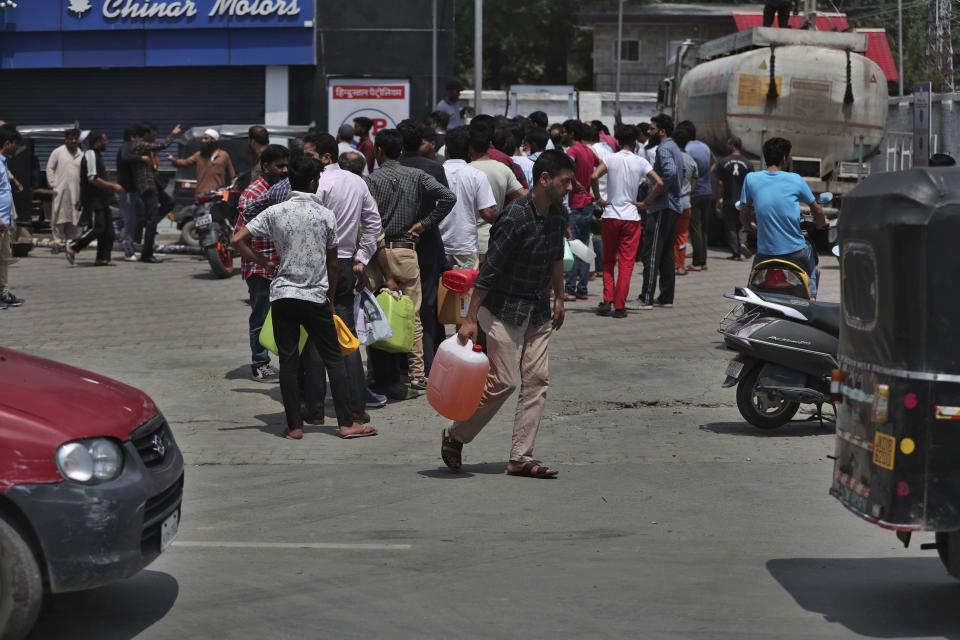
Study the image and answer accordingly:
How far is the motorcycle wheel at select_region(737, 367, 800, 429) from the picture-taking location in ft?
31.6

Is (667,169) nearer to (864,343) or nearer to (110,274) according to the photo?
(110,274)

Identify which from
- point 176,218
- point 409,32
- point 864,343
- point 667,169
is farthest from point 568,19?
point 864,343

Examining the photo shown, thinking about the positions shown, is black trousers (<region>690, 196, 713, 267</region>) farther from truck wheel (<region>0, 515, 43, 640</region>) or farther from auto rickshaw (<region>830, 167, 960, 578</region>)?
truck wheel (<region>0, 515, 43, 640</region>)

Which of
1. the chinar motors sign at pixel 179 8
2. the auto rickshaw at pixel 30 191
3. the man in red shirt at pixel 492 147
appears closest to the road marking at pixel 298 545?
the man in red shirt at pixel 492 147

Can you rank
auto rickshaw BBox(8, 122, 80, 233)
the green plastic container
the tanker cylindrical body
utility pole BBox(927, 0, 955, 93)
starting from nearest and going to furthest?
the green plastic container
the tanker cylindrical body
auto rickshaw BBox(8, 122, 80, 233)
utility pole BBox(927, 0, 955, 93)

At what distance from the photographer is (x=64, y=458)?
503 centimetres

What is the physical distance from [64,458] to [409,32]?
24.9 m

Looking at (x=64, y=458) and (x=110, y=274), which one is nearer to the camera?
(x=64, y=458)

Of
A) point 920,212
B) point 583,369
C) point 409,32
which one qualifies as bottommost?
point 583,369

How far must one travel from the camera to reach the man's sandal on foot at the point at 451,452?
832cm

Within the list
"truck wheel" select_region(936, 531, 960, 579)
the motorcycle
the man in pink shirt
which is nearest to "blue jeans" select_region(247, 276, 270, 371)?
the man in pink shirt

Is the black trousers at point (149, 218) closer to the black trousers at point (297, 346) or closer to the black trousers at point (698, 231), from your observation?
the black trousers at point (698, 231)

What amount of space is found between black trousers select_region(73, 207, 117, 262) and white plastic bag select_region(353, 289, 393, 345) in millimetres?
9746

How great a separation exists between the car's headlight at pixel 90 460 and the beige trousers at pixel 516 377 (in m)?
3.14
